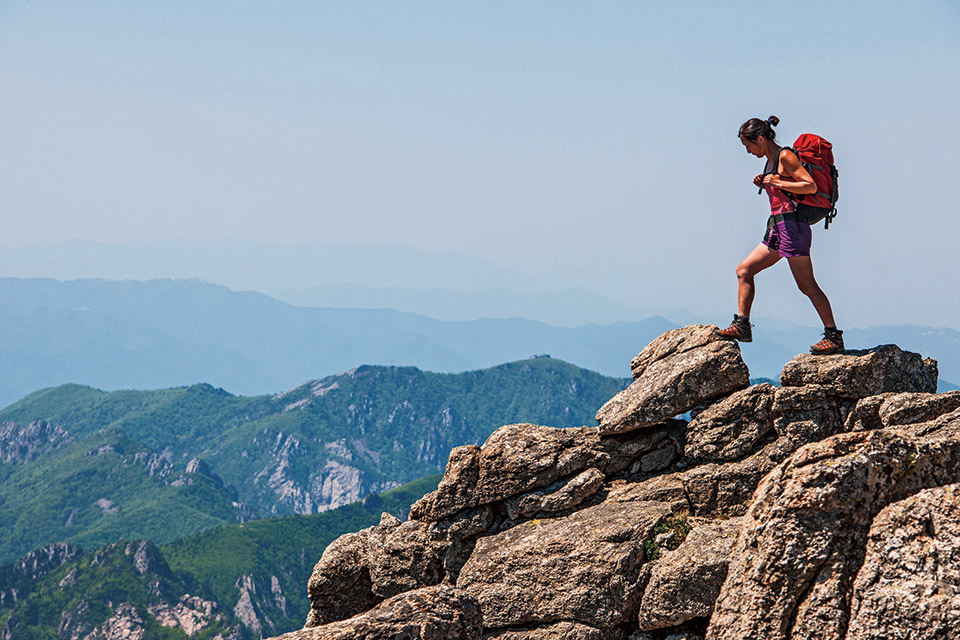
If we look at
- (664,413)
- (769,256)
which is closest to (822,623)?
(664,413)

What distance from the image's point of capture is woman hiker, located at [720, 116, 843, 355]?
19734mm

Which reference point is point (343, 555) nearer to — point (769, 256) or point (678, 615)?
point (678, 615)

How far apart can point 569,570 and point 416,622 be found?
7271mm

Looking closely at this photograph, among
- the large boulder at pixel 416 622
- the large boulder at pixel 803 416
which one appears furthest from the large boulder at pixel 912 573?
the large boulder at pixel 803 416

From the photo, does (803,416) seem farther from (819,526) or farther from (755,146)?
(819,526)

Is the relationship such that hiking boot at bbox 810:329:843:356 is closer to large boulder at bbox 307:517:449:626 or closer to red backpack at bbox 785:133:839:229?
red backpack at bbox 785:133:839:229

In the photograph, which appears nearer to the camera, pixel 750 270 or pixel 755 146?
pixel 755 146

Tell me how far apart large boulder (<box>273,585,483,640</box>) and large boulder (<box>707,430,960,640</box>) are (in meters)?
3.45

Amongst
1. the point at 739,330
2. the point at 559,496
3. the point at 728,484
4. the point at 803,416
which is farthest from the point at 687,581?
the point at 739,330

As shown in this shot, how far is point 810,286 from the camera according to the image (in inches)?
807

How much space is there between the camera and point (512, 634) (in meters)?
17.5

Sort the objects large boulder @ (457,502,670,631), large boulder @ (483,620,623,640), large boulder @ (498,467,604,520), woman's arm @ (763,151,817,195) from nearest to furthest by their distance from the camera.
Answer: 1. large boulder @ (483,620,623,640)
2. large boulder @ (457,502,670,631)
3. woman's arm @ (763,151,817,195)
4. large boulder @ (498,467,604,520)

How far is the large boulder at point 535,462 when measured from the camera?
21.0 metres

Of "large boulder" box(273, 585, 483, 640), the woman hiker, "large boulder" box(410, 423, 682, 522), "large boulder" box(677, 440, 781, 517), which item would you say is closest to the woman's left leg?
the woman hiker
